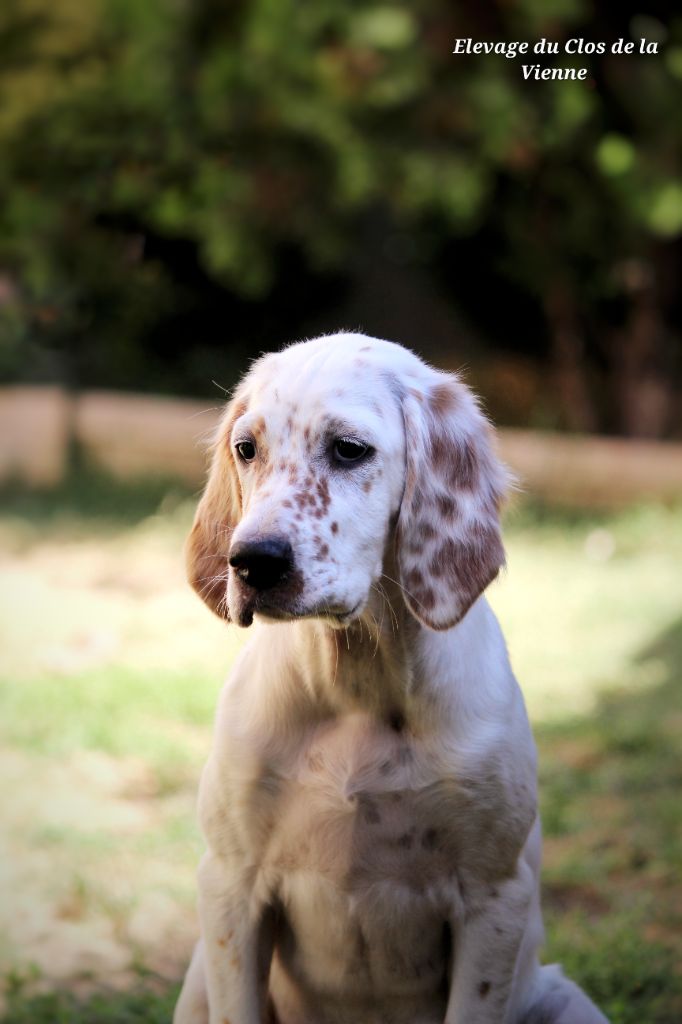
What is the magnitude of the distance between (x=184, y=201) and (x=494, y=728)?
25.0ft

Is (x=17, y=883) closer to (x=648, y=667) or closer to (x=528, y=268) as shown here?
(x=648, y=667)

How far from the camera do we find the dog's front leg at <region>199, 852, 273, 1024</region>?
2.21 metres

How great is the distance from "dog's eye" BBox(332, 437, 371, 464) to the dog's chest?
481 mm

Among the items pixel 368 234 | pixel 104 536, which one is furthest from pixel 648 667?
pixel 368 234

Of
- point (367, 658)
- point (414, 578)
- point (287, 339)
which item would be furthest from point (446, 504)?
point (287, 339)

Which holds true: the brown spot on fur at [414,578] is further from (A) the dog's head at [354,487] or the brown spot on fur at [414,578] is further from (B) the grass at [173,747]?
(B) the grass at [173,747]

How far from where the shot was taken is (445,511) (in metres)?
2.22

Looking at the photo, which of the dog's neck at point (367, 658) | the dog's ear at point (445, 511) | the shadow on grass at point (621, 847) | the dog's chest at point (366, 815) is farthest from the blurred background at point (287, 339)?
the dog's ear at point (445, 511)

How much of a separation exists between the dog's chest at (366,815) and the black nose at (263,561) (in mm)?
385

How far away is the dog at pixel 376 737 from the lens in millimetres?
2162

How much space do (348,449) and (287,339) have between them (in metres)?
9.30

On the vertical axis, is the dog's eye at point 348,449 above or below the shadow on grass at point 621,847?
above

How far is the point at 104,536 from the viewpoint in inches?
332

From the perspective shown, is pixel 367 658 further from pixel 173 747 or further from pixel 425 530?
pixel 173 747
